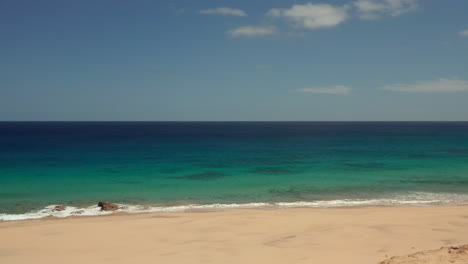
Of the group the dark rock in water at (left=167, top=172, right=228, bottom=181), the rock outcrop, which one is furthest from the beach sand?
the dark rock in water at (left=167, top=172, right=228, bottom=181)

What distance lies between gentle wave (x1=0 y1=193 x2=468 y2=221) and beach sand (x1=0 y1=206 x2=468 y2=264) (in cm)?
126

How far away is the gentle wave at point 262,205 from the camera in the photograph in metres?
15.2

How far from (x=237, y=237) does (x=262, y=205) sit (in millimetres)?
6233

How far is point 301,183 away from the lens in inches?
894

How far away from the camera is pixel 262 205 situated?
16922 millimetres

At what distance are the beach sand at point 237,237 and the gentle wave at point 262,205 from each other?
4.15ft

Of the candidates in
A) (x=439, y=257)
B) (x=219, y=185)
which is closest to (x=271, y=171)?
(x=219, y=185)

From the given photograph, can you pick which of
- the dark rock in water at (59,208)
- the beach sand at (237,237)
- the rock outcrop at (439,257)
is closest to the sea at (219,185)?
the dark rock in water at (59,208)

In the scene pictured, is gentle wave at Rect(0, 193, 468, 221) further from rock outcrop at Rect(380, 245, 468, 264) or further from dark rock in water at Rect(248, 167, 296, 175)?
dark rock in water at Rect(248, 167, 296, 175)

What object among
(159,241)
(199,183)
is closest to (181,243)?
(159,241)

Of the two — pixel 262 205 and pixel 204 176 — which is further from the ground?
pixel 204 176

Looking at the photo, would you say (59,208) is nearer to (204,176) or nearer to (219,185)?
(219,185)

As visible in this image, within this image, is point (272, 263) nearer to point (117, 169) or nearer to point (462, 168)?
point (117, 169)

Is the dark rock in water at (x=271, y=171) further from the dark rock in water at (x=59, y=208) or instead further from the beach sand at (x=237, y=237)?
the dark rock in water at (x=59, y=208)
